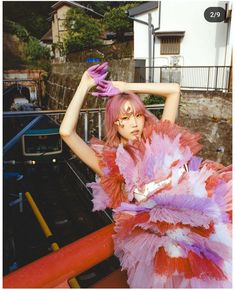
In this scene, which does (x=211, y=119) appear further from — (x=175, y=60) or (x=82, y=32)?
(x=82, y=32)

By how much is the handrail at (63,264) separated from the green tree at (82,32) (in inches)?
1040

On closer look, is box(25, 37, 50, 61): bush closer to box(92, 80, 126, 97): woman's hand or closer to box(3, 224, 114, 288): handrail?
box(92, 80, 126, 97): woman's hand

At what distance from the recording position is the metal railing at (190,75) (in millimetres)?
12320

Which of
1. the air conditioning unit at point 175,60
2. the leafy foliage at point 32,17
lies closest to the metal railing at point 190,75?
the air conditioning unit at point 175,60

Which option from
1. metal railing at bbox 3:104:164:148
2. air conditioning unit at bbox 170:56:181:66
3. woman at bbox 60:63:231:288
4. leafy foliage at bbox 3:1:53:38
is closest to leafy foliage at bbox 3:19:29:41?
leafy foliage at bbox 3:1:53:38

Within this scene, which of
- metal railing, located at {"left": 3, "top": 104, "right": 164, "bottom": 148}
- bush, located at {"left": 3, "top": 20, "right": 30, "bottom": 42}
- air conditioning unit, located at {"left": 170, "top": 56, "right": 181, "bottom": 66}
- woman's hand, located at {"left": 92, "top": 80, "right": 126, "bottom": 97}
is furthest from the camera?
bush, located at {"left": 3, "top": 20, "right": 30, "bottom": 42}

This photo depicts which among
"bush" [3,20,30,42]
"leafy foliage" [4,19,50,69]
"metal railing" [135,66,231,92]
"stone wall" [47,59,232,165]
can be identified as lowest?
"stone wall" [47,59,232,165]

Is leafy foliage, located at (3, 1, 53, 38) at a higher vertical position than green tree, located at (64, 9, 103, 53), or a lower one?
higher

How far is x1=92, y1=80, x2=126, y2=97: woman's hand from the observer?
5.35ft

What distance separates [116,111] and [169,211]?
657mm

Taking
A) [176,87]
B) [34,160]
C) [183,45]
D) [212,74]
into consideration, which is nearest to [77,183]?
[34,160]

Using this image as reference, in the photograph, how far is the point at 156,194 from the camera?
1269 mm

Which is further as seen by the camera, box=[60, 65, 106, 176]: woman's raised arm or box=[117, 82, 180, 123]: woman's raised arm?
box=[117, 82, 180, 123]: woman's raised arm

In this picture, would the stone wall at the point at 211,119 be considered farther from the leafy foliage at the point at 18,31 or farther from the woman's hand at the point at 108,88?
the leafy foliage at the point at 18,31
